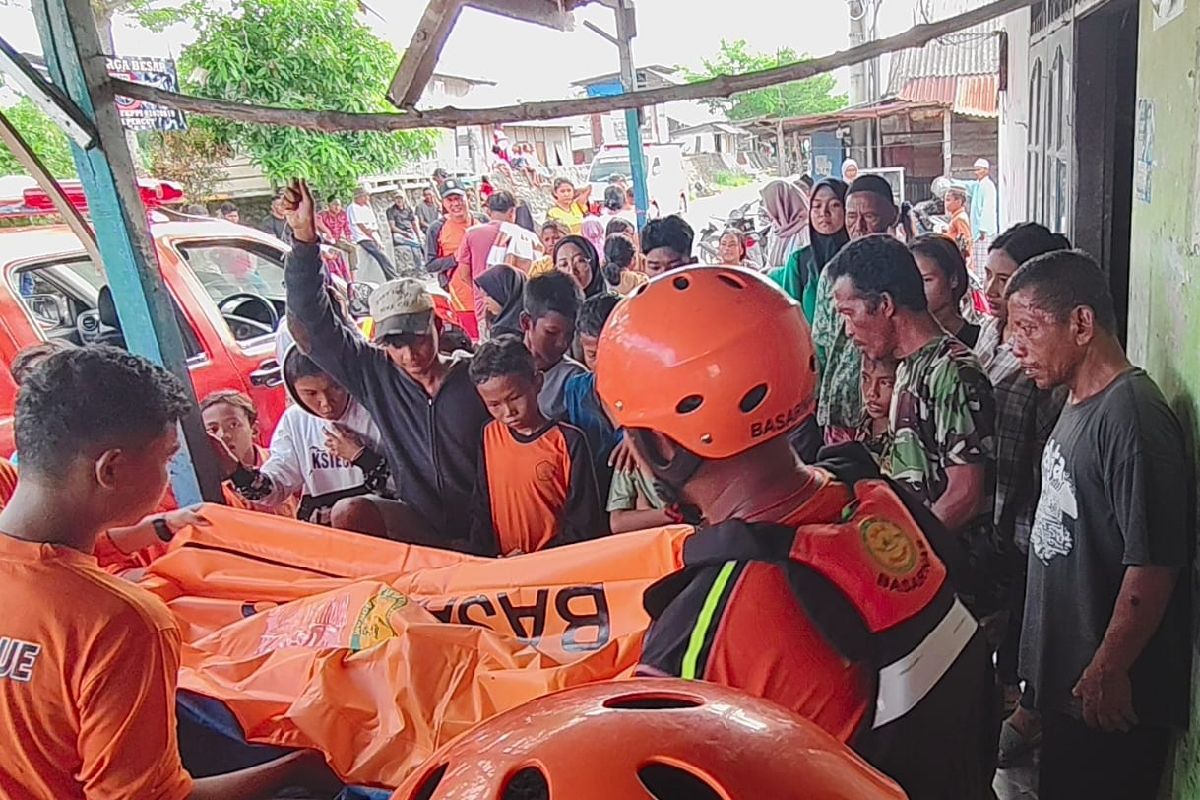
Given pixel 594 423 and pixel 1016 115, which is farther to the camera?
pixel 1016 115

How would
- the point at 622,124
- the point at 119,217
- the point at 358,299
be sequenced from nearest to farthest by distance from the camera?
the point at 119,217, the point at 358,299, the point at 622,124

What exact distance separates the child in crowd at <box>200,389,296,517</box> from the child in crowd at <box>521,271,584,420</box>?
119 cm

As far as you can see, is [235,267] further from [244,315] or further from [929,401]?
[929,401]

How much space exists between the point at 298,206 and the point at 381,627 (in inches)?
60.1

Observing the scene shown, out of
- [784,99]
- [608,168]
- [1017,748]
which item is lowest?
[1017,748]

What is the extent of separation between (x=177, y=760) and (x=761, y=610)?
125 cm

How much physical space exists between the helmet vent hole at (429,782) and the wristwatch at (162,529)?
118 inches

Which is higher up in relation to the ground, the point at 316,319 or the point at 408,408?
the point at 316,319

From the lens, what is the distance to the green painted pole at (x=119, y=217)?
10.2 feet

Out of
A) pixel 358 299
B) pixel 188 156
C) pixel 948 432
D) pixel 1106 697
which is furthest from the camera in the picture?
pixel 188 156

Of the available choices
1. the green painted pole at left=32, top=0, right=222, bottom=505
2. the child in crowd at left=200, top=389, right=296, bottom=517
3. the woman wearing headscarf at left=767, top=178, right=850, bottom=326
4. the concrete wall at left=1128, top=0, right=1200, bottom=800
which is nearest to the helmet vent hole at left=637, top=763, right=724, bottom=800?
the concrete wall at left=1128, top=0, right=1200, bottom=800

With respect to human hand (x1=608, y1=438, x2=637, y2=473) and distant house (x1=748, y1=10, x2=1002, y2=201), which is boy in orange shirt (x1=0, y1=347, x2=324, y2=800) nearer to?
human hand (x1=608, y1=438, x2=637, y2=473)

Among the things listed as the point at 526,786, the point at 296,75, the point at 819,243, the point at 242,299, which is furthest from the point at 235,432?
the point at 296,75

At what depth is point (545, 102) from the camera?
120 inches
